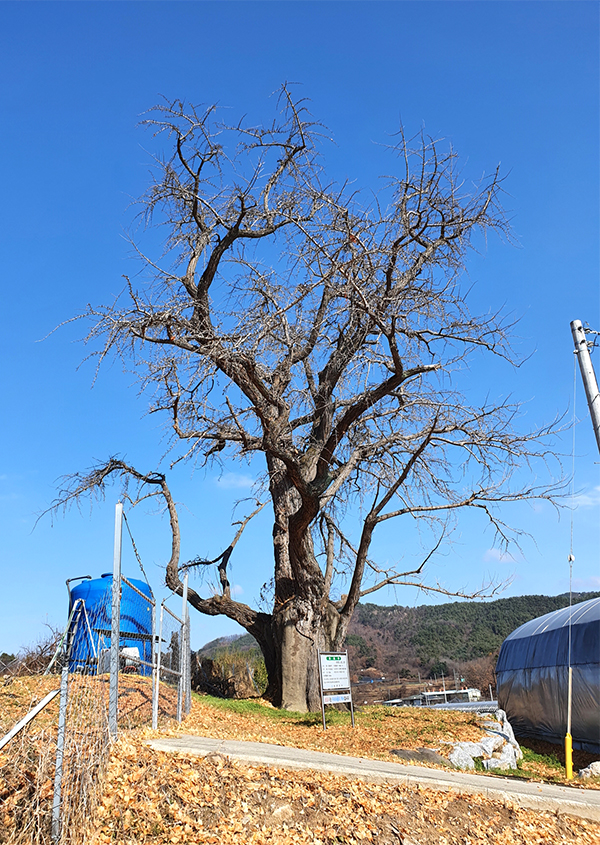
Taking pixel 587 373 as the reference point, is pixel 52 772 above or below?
below

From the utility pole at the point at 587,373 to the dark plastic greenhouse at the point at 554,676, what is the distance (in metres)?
5.26

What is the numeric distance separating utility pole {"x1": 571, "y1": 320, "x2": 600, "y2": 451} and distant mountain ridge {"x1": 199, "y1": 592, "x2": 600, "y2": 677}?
3725cm

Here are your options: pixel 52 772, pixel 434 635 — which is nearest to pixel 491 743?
pixel 52 772

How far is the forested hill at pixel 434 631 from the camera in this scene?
4884cm

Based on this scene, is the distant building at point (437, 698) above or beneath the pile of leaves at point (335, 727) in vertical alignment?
beneath

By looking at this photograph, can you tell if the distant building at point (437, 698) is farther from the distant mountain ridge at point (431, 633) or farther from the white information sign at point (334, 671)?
the white information sign at point (334, 671)

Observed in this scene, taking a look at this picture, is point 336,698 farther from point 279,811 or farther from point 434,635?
point 434,635

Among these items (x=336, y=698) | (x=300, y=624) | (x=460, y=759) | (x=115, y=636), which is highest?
(x=300, y=624)

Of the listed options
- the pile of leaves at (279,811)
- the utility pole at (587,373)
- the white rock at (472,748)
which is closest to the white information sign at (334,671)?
the white rock at (472,748)

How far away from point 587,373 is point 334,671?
7158 millimetres

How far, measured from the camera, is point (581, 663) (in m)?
14.1

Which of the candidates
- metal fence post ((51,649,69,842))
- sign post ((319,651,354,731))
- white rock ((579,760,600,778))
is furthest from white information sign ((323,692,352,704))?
metal fence post ((51,649,69,842))

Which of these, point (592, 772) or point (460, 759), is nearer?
point (460, 759)

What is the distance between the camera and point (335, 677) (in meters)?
12.5
